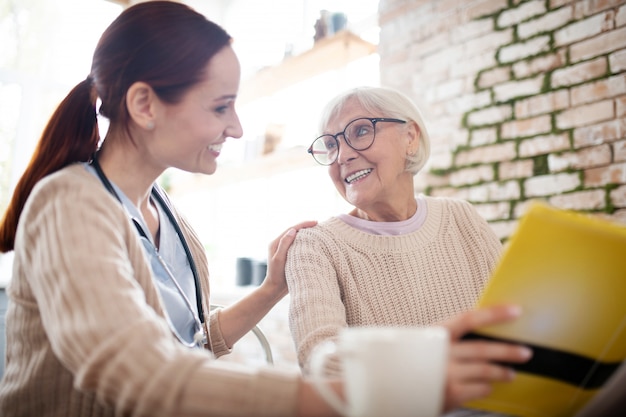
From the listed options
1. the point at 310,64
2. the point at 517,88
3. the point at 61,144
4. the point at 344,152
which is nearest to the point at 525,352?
the point at 61,144

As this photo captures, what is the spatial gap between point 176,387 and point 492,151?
2.31m

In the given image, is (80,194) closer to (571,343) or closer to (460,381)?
(460,381)

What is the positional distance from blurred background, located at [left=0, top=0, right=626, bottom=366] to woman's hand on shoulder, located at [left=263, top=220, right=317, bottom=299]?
2.83 feet

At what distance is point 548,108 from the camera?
235cm

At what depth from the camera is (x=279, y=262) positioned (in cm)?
130

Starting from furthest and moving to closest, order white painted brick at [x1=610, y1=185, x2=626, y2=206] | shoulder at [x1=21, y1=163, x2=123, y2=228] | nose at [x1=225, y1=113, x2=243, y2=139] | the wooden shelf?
the wooden shelf < white painted brick at [x1=610, y1=185, x2=626, y2=206] < nose at [x1=225, y1=113, x2=243, y2=139] < shoulder at [x1=21, y1=163, x2=123, y2=228]

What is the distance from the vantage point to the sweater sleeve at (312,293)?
1.00 meters

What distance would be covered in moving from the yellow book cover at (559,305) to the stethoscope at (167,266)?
588 mm

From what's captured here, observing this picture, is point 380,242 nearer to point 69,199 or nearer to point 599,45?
point 69,199

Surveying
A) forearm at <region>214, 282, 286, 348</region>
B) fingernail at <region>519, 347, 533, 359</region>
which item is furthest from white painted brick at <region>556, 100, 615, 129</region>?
fingernail at <region>519, 347, 533, 359</region>

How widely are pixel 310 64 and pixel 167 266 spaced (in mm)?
2873

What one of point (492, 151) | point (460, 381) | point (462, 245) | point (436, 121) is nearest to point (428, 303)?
point (462, 245)

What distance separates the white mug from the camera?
0.48m

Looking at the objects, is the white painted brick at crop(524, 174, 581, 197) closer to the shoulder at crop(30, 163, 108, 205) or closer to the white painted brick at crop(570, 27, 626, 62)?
the white painted brick at crop(570, 27, 626, 62)
